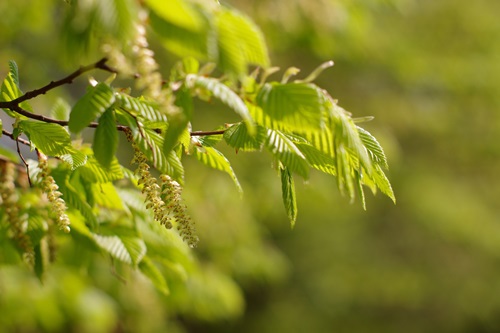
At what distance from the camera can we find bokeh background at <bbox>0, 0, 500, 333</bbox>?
5.07 meters

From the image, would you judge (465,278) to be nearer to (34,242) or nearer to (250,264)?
(250,264)

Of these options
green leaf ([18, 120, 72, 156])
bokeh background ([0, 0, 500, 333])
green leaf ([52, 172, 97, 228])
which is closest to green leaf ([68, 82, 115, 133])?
green leaf ([18, 120, 72, 156])

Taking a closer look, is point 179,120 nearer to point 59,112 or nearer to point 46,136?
point 46,136

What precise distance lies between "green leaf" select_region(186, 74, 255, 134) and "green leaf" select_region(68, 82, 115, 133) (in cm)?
18

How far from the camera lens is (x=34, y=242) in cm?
191

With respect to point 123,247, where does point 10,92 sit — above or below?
above

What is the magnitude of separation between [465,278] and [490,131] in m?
2.14

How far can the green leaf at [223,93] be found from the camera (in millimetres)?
1119

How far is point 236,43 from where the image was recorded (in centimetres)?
102

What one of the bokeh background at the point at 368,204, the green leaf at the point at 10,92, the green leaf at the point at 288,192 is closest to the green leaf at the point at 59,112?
the green leaf at the point at 10,92

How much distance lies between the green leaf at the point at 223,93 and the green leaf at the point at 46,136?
460 millimetres

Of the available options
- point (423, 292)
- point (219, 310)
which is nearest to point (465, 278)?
point (423, 292)

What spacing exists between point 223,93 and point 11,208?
0.93 meters

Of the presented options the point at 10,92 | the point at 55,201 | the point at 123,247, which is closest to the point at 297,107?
the point at 55,201
